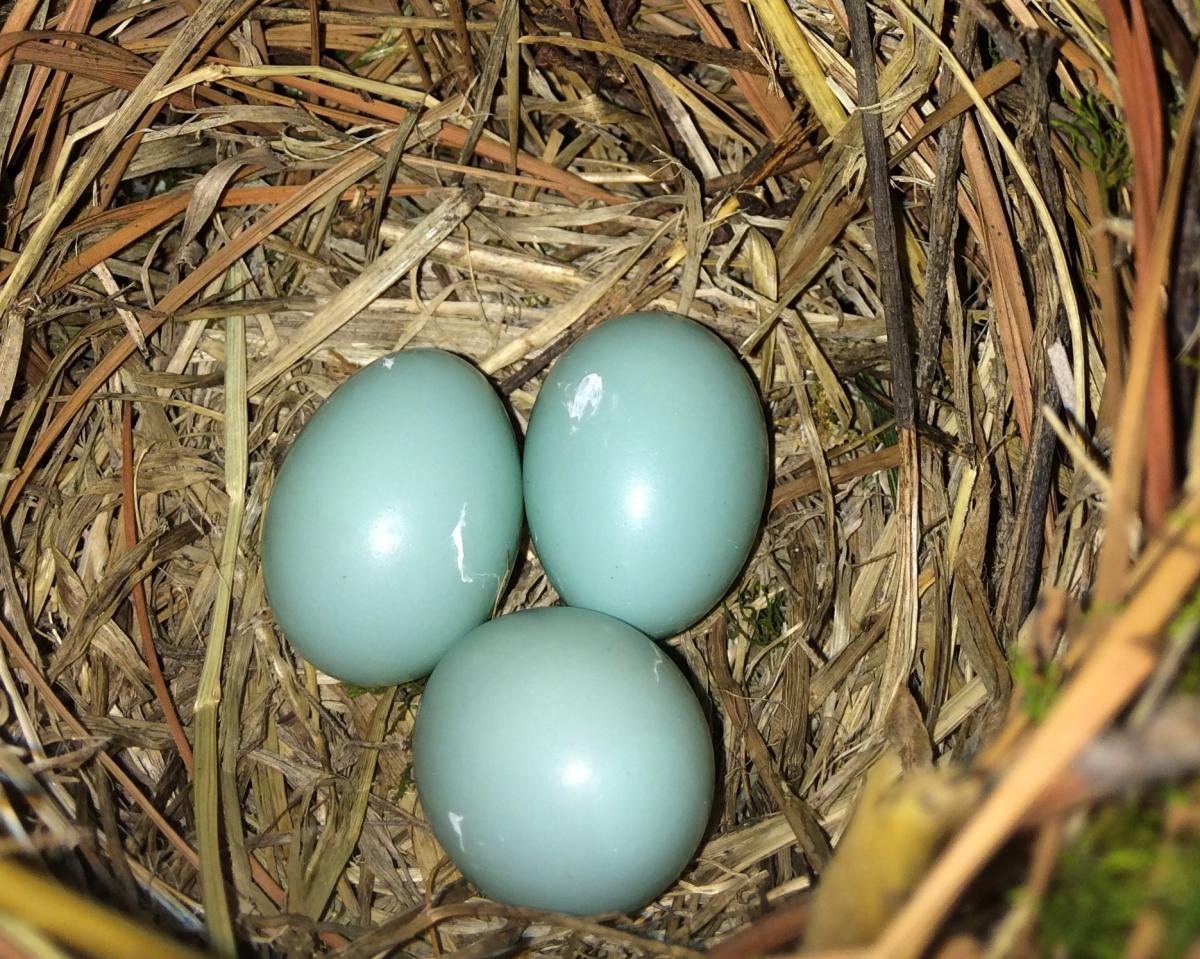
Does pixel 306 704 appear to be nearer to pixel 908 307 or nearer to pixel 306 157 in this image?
pixel 306 157

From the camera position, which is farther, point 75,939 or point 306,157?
point 306,157

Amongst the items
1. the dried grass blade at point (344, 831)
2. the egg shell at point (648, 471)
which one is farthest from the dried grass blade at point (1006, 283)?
the dried grass blade at point (344, 831)

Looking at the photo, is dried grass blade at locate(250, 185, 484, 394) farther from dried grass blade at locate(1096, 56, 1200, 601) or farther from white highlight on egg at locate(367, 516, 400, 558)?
dried grass blade at locate(1096, 56, 1200, 601)

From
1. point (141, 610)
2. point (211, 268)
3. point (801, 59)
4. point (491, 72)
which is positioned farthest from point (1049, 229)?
point (141, 610)

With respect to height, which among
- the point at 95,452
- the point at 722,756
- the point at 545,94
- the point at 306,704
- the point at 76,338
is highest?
the point at 545,94

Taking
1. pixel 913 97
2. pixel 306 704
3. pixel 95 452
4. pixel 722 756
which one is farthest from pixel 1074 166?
pixel 95 452

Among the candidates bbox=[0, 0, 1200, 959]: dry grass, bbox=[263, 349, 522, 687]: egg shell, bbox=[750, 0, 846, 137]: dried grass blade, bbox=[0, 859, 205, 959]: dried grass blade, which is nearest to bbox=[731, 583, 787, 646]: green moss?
bbox=[0, 0, 1200, 959]: dry grass

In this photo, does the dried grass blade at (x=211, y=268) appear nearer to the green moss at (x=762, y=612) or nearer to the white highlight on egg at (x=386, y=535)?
the white highlight on egg at (x=386, y=535)
